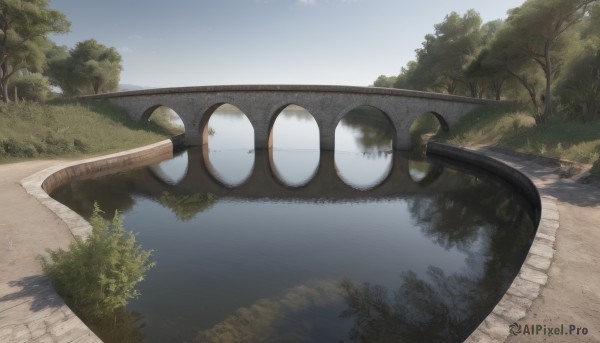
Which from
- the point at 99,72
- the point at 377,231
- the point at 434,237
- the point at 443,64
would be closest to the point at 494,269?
the point at 434,237

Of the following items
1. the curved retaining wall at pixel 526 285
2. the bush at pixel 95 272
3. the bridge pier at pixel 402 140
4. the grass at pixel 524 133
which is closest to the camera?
the curved retaining wall at pixel 526 285

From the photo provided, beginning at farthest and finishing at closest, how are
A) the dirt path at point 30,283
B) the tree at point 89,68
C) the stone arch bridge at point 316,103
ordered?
the tree at point 89,68
the stone arch bridge at point 316,103
the dirt path at point 30,283

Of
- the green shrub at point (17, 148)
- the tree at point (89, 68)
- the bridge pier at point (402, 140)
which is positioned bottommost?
the green shrub at point (17, 148)

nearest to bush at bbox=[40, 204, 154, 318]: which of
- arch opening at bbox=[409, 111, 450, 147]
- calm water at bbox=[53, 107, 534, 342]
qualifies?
calm water at bbox=[53, 107, 534, 342]

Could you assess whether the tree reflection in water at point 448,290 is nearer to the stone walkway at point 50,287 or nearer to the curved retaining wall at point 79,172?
the stone walkway at point 50,287

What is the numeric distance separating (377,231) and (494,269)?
12.5ft

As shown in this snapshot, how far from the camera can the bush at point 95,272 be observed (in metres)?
5.61

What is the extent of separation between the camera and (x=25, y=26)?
24000 millimetres

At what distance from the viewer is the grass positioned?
17.2 m

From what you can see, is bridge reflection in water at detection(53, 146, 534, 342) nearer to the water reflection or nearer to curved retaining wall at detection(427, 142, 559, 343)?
the water reflection

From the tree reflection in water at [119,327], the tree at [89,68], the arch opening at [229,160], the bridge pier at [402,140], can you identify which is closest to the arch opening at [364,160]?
the bridge pier at [402,140]

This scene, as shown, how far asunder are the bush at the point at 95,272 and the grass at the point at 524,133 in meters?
19.1

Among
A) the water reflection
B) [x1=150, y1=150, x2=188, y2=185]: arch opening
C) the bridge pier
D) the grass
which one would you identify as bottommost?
the water reflection

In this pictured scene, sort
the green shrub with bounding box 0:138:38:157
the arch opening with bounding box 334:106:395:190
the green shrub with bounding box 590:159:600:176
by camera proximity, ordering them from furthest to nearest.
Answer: the arch opening with bounding box 334:106:395:190
the green shrub with bounding box 0:138:38:157
the green shrub with bounding box 590:159:600:176
